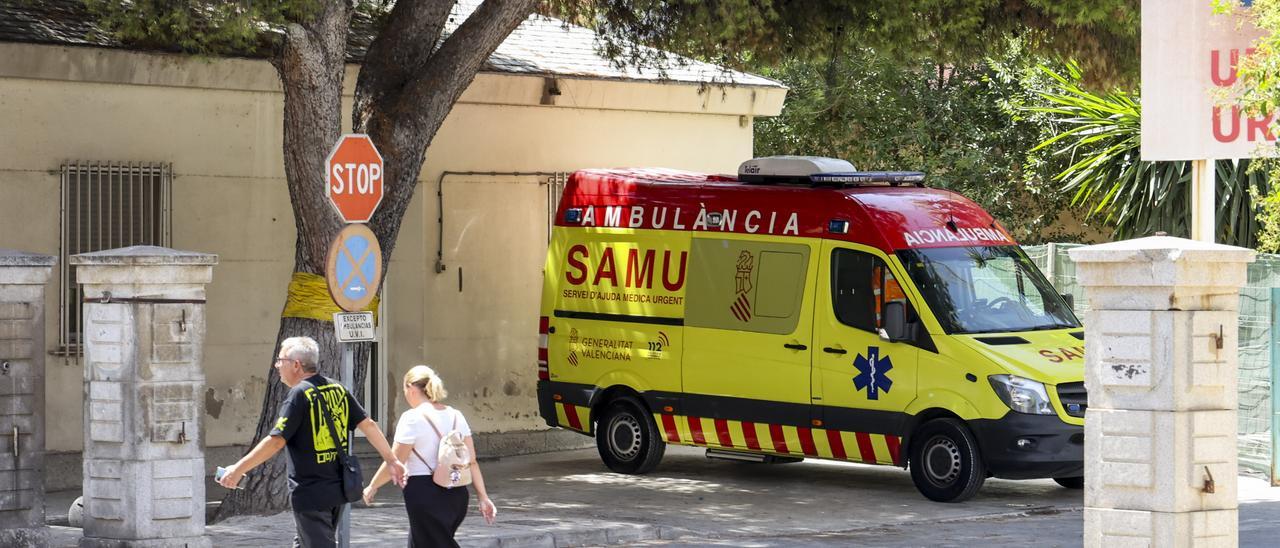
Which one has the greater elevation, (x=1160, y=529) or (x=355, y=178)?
(x=355, y=178)

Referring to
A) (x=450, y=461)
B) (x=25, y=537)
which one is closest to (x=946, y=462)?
(x=450, y=461)

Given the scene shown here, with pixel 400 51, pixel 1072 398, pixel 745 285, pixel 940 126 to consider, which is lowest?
pixel 1072 398

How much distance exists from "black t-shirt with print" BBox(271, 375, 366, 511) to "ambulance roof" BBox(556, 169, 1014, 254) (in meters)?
6.44

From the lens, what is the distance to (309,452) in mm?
9094

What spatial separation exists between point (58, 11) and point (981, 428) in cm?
842

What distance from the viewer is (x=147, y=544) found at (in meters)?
11.1

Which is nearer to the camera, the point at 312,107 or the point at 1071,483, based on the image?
the point at 312,107

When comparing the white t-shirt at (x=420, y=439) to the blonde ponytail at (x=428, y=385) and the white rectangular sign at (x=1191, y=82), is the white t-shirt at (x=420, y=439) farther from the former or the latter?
the white rectangular sign at (x=1191, y=82)

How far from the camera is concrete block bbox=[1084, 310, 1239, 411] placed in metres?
8.96

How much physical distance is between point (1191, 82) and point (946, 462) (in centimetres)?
336

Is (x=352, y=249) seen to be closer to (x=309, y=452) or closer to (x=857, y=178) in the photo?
(x=309, y=452)

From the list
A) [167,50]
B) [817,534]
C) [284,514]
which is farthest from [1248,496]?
[167,50]

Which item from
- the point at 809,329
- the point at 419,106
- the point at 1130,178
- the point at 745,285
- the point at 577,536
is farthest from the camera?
the point at 1130,178

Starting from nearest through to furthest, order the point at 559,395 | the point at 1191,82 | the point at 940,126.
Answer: the point at 1191,82 < the point at 559,395 < the point at 940,126
